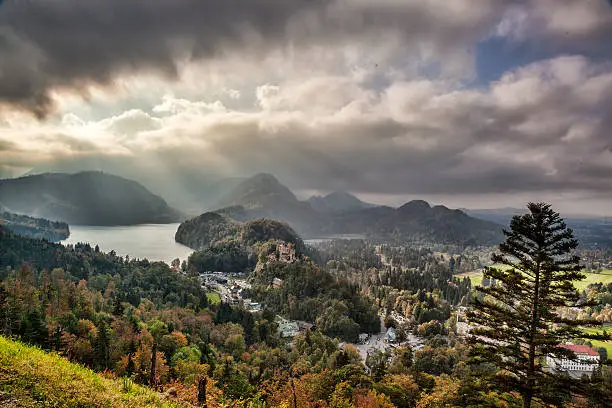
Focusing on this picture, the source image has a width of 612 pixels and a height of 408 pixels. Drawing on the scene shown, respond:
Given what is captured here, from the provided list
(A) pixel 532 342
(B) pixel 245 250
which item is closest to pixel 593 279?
(B) pixel 245 250

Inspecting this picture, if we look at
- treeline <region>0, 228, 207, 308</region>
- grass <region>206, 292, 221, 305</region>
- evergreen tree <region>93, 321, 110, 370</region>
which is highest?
evergreen tree <region>93, 321, 110, 370</region>

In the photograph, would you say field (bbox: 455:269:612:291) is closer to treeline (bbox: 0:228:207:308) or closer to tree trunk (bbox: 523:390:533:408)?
treeline (bbox: 0:228:207:308)

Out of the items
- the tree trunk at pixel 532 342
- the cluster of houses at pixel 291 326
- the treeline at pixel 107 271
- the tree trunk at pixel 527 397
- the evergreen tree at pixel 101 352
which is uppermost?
the tree trunk at pixel 532 342

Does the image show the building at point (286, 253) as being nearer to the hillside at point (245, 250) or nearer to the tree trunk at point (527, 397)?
the hillside at point (245, 250)

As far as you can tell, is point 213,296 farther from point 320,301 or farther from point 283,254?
point 283,254

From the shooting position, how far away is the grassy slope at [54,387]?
659 centimetres

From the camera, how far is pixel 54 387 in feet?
22.9

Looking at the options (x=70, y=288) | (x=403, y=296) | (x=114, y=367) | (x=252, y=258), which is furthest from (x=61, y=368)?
(x=252, y=258)

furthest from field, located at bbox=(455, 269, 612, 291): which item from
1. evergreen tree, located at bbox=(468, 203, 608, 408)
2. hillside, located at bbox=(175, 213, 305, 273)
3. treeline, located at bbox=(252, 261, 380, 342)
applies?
evergreen tree, located at bbox=(468, 203, 608, 408)

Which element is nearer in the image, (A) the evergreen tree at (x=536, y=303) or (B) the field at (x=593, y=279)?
(A) the evergreen tree at (x=536, y=303)

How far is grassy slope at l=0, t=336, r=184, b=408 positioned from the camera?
659 cm

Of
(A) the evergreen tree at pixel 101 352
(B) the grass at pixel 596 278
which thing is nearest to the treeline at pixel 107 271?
(A) the evergreen tree at pixel 101 352

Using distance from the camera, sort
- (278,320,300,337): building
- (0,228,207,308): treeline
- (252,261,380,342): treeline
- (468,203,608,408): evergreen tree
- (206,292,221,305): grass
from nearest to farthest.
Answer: (468,203,608,408): evergreen tree, (278,320,300,337): building, (252,261,380,342): treeline, (0,228,207,308): treeline, (206,292,221,305): grass

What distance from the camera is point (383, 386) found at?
28984 millimetres
